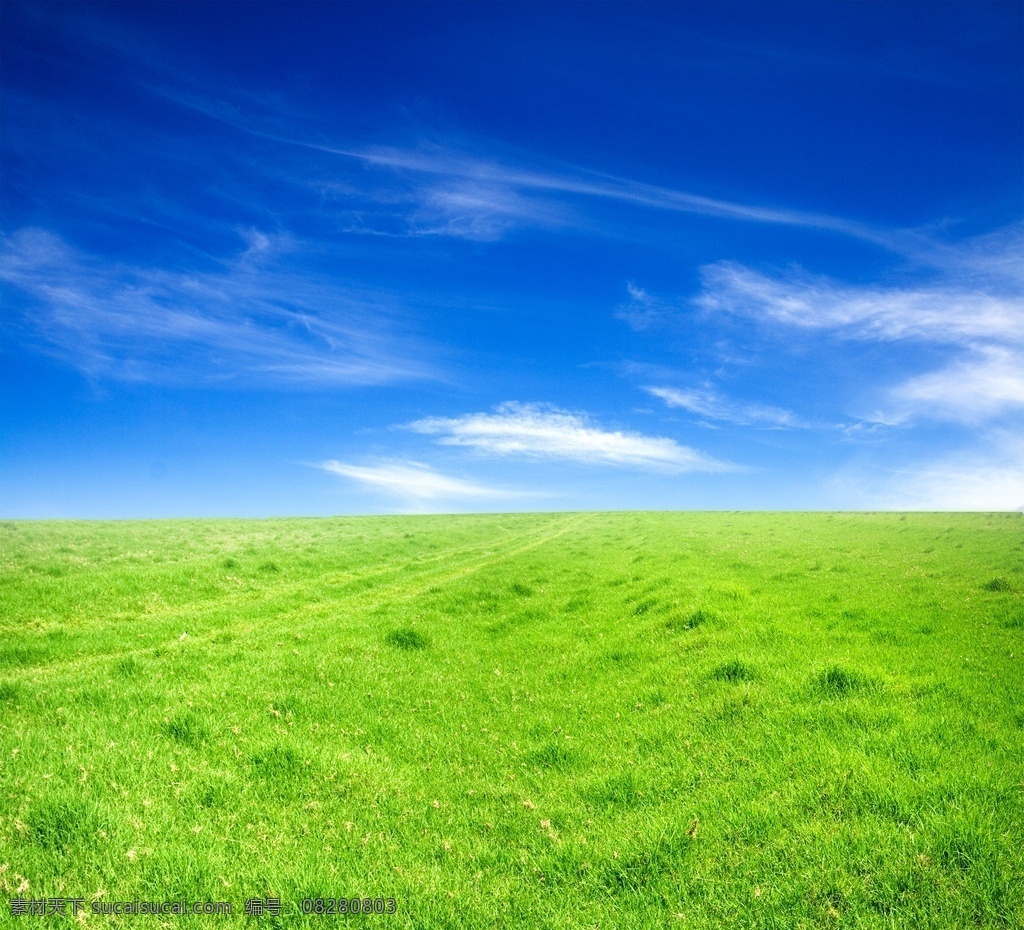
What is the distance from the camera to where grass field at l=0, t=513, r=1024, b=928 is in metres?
6.14

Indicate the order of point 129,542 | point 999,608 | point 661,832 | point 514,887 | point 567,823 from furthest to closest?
point 129,542, point 999,608, point 567,823, point 661,832, point 514,887

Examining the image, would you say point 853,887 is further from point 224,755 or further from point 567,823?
point 224,755

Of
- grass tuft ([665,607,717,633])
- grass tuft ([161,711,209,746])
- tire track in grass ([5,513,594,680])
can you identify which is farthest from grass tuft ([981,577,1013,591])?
grass tuft ([161,711,209,746])

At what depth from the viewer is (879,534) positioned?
4316 cm

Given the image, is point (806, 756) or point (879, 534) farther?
point (879, 534)

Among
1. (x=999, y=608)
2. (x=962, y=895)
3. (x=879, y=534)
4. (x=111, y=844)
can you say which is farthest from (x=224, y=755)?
(x=879, y=534)

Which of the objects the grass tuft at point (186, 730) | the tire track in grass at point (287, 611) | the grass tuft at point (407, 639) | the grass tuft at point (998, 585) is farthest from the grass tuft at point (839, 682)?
the tire track in grass at point (287, 611)

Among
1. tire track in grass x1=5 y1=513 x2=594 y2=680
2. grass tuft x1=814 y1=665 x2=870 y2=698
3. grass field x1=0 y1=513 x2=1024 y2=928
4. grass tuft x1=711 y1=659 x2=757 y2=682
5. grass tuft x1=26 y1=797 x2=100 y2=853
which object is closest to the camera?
grass field x1=0 y1=513 x2=1024 y2=928

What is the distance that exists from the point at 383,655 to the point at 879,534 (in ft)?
134

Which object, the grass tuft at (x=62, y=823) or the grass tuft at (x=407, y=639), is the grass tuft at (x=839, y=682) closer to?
the grass tuft at (x=407, y=639)

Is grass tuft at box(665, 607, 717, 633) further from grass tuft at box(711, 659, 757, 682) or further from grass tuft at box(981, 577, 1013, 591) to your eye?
grass tuft at box(981, 577, 1013, 591)

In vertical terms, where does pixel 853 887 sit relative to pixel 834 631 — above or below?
below

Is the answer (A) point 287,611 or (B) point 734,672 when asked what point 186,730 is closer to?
(B) point 734,672

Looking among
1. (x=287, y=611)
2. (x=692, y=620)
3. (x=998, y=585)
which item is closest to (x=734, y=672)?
(x=692, y=620)
